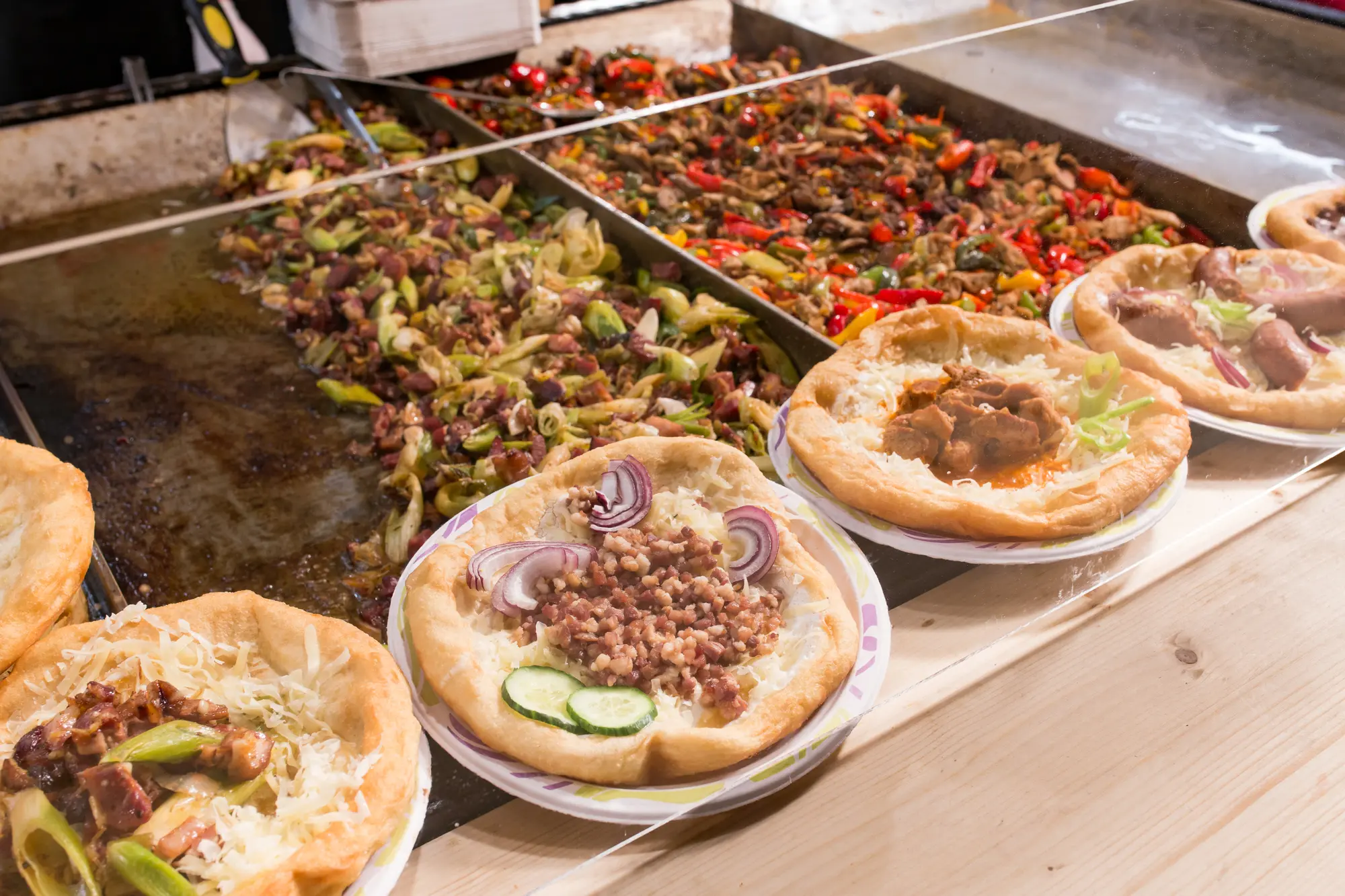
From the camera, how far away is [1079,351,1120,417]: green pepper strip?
2.72 m

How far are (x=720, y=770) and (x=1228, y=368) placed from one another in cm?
203

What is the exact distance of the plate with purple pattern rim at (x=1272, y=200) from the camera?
329cm

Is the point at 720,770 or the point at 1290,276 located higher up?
the point at 1290,276

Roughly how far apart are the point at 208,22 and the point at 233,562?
431cm

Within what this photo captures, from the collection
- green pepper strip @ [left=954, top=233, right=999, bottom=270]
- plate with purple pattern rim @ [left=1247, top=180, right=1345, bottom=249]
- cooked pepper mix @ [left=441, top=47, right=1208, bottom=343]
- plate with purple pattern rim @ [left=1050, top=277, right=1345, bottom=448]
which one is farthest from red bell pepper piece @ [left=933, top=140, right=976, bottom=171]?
plate with purple pattern rim @ [left=1050, top=277, right=1345, bottom=448]

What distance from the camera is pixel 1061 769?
7.51ft

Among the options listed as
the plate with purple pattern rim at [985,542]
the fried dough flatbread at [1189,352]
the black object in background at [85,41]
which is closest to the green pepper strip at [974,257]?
the fried dough flatbread at [1189,352]

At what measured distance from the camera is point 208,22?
18.4ft

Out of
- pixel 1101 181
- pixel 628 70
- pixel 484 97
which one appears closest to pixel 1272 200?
pixel 1101 181

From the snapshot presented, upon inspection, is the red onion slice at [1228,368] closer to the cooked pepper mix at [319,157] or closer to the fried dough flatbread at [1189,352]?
the fried dough flatbread at [1189,352]

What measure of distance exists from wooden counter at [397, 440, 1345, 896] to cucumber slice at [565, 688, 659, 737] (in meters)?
0.18

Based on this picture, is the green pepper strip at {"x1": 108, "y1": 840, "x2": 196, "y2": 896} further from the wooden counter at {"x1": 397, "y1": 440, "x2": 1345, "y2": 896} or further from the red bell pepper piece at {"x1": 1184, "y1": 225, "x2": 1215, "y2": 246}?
the red bell pepper piece at {"x1": 1184, "y1": 225, "x2": 1215, "y2": 246}

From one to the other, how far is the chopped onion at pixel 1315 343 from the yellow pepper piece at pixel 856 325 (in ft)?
4.18

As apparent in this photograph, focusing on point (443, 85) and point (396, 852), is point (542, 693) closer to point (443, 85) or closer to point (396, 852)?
point (396, 852)
